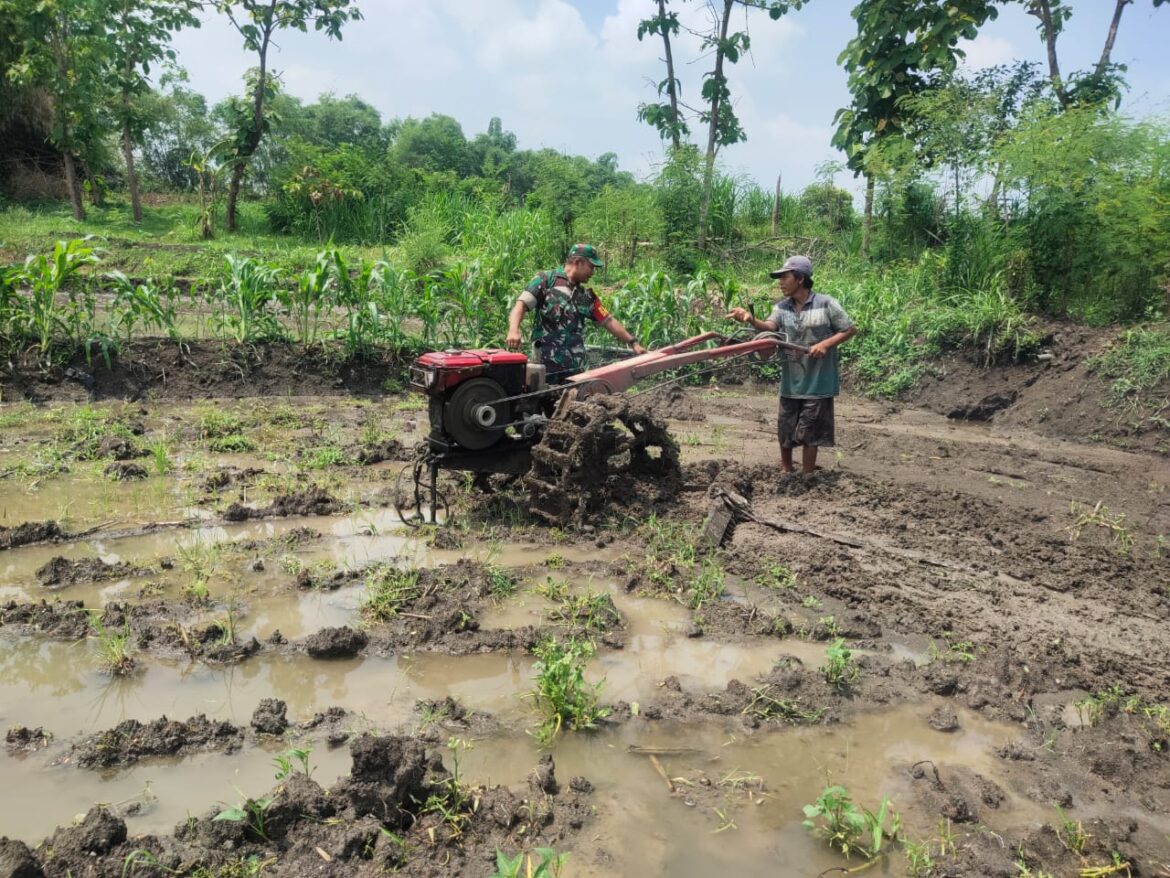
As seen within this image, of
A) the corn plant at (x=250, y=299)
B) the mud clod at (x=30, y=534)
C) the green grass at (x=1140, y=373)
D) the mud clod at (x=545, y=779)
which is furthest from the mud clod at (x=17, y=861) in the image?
the green grass at (x=1140, y=373)

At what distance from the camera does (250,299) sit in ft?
30.9

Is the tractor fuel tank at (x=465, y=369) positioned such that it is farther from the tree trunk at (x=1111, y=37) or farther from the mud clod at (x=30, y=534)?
the tree trunk at (x=1111, y=37)

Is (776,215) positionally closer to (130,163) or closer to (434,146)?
(130,163)

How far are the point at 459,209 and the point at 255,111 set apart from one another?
493 centimetres

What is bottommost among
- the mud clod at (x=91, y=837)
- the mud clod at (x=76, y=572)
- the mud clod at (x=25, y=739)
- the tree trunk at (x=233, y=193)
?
the mud clod at (x=25, y=739)

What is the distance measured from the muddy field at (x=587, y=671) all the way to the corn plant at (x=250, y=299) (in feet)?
9.14

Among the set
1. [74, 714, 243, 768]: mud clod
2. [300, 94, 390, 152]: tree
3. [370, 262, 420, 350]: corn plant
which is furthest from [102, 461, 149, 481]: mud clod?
[300, 94, 390, 152]: tree

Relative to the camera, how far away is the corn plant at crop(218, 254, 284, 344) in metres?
9.38

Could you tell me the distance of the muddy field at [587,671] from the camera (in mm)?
2717

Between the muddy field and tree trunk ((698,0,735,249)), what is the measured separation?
911 centimetres

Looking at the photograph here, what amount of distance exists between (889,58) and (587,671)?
42.3ft

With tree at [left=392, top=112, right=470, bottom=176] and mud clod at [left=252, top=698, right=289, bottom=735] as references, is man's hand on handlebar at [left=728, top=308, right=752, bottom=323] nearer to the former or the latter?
mud clod at [left=252, top=698, right=289, bottom=735]

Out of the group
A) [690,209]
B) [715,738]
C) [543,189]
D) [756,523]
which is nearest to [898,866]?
[715,738]

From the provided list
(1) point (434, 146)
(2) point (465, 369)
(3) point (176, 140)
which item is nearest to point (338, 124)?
(1) point (434, 146)
